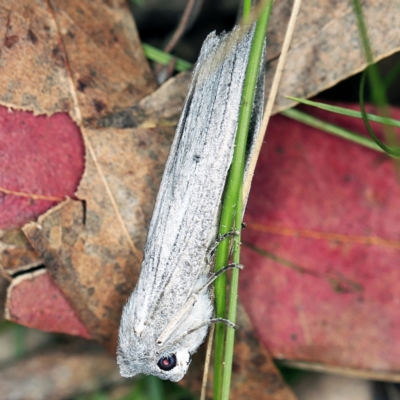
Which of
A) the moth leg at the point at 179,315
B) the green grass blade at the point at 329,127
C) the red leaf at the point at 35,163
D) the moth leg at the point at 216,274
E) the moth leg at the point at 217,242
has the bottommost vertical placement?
the moth leg at the point at 179,315

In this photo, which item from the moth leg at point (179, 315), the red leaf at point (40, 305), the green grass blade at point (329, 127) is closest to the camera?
the moth leg at point (179, 315)

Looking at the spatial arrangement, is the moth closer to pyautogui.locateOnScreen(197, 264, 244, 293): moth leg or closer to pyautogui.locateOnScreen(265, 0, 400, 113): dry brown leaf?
pyautogui.locateOnScreen(197, 264, 244, 293): moth leg

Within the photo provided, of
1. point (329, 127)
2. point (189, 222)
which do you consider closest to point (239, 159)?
point (189, 222)

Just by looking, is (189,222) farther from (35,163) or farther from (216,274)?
(35,163)

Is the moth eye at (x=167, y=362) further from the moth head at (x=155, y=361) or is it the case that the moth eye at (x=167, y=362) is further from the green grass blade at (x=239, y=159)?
the green grass blade at (x=239, y=159)

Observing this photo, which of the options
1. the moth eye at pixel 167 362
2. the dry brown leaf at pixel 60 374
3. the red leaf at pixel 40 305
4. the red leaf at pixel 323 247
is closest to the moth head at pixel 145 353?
the moth eye at pixel 167 362

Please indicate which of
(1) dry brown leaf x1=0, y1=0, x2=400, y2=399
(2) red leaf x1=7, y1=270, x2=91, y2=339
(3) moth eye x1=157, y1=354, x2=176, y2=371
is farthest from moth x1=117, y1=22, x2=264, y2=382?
(2) red leaf x1=7, y1=270, x2=91, y2=339
